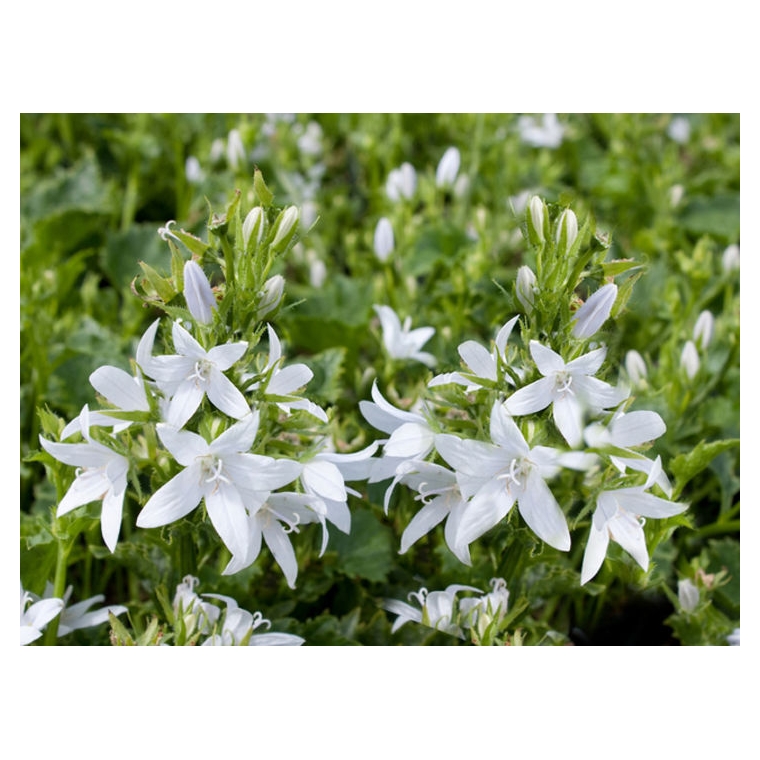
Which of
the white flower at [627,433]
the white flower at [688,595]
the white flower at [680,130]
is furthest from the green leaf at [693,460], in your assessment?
→ the white flower at [680,130]

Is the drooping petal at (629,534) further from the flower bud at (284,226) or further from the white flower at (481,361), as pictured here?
the flower bud at (284,226)

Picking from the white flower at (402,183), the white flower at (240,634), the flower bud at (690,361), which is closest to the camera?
the white flower at (240,634)

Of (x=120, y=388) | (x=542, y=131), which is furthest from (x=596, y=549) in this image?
(x=542, y=131)

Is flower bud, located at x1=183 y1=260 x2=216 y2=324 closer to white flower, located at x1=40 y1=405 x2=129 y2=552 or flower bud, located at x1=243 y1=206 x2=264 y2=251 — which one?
flower bud, located at x1=243 y1=206 x2=264 y2=251

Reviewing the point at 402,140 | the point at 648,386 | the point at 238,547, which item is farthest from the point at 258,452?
the point at 402,140

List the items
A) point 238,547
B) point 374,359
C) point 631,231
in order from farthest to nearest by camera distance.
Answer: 1. point 631,231
2. point 374,359
3. point 238,547

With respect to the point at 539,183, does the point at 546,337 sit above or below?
below

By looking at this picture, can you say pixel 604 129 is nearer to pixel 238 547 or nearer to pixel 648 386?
pixel 648 386
